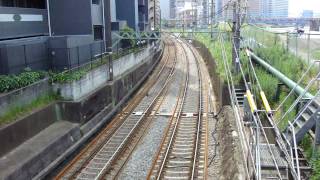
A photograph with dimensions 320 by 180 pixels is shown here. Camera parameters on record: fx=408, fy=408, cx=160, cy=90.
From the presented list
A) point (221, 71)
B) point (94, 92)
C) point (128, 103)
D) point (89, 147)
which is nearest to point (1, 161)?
point (89, 147)

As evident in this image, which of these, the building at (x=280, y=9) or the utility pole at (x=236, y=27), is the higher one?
the building at (x=280, y=9)

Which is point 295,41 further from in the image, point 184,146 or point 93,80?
point 93,80

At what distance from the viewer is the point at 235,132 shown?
48.3 ft

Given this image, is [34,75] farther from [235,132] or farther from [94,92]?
[235,132]

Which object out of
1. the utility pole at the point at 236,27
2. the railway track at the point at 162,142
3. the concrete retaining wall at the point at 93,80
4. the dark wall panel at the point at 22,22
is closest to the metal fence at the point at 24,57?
the dark wall panel at the point at 22,22

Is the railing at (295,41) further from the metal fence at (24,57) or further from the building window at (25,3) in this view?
the building window at (25,3)

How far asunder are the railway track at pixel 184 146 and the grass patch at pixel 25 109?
4.94m

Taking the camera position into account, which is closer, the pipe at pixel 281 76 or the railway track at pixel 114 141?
the pipe at pixel 281 76

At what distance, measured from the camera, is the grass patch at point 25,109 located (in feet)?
44.6

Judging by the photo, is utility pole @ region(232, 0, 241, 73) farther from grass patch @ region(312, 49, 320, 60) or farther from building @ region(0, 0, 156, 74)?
building @ region(0, 0, 156, 74)

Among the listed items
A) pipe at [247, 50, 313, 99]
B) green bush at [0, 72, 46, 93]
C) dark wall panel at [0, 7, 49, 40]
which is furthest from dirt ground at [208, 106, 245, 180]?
dark wall panel at [0, 7, 49, 40]

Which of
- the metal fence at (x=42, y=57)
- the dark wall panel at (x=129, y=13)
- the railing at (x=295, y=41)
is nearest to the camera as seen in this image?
the railing at (x=295, y=41)

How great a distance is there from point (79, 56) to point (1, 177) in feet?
39.6

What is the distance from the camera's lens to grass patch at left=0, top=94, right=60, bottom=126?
1359 centimetres
